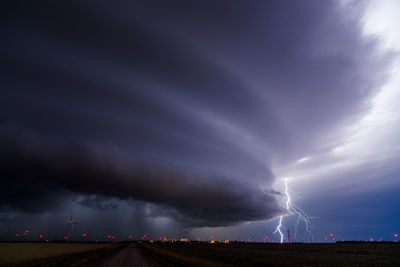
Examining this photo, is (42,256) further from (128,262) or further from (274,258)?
(274,258)

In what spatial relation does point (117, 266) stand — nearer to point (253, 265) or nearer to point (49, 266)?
point (49, 266)

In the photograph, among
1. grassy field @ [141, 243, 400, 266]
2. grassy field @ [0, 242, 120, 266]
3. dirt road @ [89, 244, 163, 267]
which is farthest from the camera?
grassy field @ [0, 242, 120, 266]

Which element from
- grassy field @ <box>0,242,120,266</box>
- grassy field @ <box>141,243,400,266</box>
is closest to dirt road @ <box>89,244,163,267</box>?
grassy field @ <box>141,243,400,266</box>

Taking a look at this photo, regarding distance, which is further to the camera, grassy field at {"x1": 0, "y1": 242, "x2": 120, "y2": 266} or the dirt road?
grassy field at {"x1": 0, "y1": 242, "x2": 120, "y2": 266}

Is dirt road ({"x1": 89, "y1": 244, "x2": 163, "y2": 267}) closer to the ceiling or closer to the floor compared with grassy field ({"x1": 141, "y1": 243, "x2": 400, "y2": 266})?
closer to the floor

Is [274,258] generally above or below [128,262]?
above

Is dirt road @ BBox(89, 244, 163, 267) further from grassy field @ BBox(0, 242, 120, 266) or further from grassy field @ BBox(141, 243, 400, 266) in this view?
grassy field @ BBox(0, 242, 120, 266)

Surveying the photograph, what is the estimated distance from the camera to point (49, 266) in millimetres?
50594

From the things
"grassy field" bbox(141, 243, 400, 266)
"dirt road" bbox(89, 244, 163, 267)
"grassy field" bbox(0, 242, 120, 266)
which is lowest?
"grassy field" bbox(0, 242, 120, 266)

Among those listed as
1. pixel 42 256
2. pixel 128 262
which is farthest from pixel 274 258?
pixel 42 256

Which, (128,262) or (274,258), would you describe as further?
(274,258)

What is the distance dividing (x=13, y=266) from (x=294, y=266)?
186 feet

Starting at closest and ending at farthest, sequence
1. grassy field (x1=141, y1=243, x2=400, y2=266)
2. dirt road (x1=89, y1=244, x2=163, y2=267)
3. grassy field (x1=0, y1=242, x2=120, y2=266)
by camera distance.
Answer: dirt road (x1=89, y1=244, x2=163, y2=267) < grassy field (x1=141, y1=243, x2=400, y2=266) < grassy field (x1=0, y1=242, x2=120, y2=266)

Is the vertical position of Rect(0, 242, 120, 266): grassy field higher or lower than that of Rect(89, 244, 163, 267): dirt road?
lower
